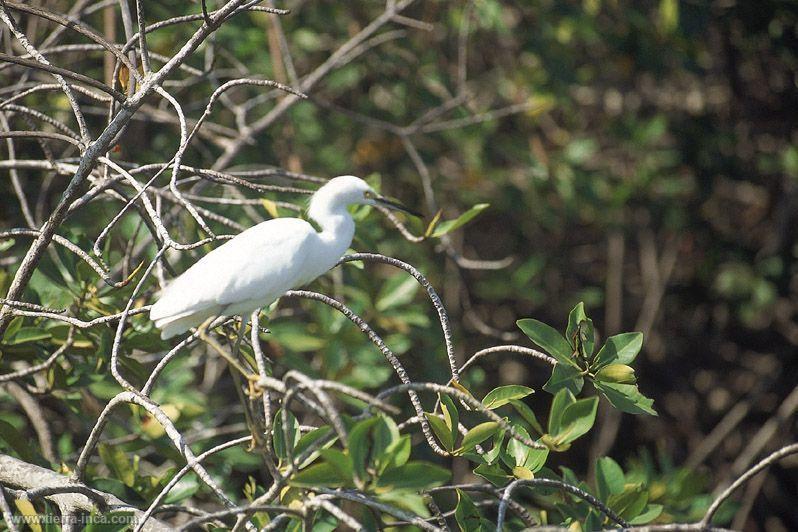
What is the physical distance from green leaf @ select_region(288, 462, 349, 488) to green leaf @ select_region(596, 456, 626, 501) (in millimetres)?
884

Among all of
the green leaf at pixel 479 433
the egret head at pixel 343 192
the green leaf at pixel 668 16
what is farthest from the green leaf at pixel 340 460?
the green leaf at pixel 668 16

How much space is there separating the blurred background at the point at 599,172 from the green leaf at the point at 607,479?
1118mm

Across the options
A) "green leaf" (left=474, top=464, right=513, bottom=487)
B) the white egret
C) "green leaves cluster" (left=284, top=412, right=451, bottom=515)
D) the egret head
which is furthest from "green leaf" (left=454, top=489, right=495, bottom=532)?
the egret head

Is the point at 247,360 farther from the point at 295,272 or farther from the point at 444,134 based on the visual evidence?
the point at 444,134

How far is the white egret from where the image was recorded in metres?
1.69

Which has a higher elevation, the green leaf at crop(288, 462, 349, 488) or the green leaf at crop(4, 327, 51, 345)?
the green leaf at crop(4, 327, 51, 345)

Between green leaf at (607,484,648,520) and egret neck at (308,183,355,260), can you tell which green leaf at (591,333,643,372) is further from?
egret neck at (308,183,355,260)

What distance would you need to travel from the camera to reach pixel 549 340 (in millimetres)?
1689

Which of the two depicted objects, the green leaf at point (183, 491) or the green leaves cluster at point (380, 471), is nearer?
the green leaves cluster at point (380, 471)

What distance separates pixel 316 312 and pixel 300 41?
53.2 inches

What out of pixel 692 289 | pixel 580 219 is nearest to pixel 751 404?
pixel 692 289

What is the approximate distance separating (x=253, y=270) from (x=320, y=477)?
1.69ft

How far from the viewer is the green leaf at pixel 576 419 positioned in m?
A: 1.58

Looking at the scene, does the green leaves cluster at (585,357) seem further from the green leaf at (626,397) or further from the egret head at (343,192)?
the egret head at (343,192)
